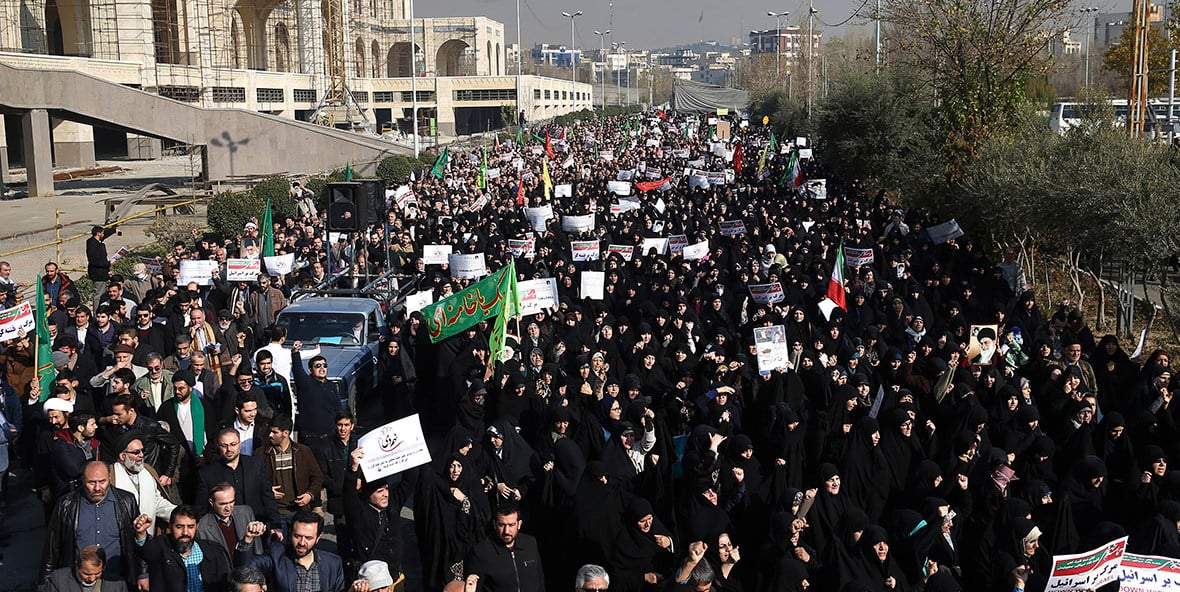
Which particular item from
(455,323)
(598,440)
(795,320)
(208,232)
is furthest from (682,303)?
(208,232)

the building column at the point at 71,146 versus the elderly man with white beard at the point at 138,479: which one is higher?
the building column at the point at 71,146

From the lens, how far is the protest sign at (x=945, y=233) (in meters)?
19.5

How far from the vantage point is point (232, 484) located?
742 centimetres

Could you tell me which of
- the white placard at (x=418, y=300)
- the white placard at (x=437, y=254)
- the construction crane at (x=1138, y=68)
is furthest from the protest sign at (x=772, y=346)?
the construction crane at (x=1138, y=68)

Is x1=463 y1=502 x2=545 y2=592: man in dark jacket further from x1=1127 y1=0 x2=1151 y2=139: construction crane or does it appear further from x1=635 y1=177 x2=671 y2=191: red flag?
x1=635 y1=177 x2=671 y2=191: red flag

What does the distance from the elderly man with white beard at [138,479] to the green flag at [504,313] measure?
4.35 meters

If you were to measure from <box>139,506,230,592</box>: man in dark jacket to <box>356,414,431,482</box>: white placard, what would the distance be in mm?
1151

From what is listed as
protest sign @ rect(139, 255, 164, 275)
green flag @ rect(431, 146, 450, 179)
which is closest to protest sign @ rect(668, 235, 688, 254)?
protest sign @ rect(139, 255, 164, 275)

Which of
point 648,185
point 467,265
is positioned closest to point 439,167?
point 648,185

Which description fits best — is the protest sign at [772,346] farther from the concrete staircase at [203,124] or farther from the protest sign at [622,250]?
the concrete staircase at [203,124]

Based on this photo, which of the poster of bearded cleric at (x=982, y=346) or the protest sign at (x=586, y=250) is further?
the protest sign at (x=586, y=250)

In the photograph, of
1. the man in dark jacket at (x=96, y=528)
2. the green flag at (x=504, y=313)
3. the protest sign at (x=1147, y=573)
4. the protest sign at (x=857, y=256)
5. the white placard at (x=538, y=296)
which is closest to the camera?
the protest sign at (x=1147, y=573)

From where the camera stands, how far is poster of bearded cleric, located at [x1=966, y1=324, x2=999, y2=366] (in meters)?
11.9

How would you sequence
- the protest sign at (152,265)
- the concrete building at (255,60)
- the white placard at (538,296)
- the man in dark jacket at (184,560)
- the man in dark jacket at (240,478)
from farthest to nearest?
the concrete building at (255,60) < the protest sign at (152,265) < the white placard at (538,296) < the man in dark jacket at (240,478) < the man in dark jacket at (184,560)
